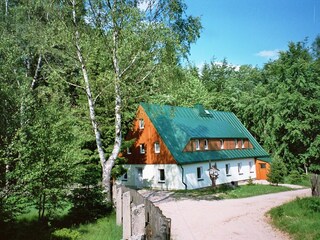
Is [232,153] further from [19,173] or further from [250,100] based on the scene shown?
[19,173]

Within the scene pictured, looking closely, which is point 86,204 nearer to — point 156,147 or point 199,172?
point 156,147

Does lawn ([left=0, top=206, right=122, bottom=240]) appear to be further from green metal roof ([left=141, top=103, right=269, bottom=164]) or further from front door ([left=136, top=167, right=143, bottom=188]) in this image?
front door ([left=136, top=167, right=143, bottom=188])

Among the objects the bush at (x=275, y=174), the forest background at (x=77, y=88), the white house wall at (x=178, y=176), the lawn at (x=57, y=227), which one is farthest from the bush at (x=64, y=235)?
the bush at (x=275, y=174)

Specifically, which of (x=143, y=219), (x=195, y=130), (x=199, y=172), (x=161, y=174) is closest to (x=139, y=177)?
(x=161, y=174)

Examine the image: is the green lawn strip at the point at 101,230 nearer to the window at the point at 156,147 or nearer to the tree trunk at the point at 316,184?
the tree trunk at the point at 316,184

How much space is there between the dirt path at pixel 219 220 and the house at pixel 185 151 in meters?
8.80

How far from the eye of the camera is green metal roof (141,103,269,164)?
31172 millimetres

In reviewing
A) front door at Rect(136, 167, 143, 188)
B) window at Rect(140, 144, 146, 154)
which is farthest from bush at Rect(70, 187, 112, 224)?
front door at Rect(136, 167, 143, 188)

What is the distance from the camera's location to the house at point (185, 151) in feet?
99.9

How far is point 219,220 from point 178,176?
14365 mm

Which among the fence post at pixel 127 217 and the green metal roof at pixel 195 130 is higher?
the green metal roof at pixel 195 130

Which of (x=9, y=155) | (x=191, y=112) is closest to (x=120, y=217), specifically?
(x=9, y=155)

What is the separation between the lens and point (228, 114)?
41.6 meters

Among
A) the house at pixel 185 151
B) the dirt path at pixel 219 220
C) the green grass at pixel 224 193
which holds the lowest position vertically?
the dirt path at pixel 219 220
